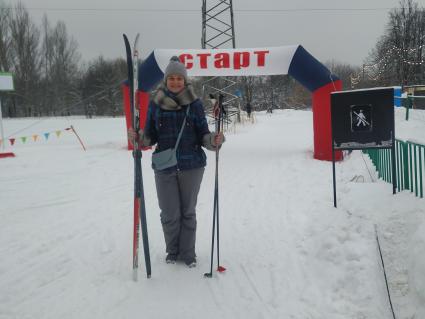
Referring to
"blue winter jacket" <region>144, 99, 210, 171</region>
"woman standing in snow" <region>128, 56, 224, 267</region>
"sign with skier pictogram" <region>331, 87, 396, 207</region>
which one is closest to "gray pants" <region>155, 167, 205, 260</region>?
"woman standing in snow" <region>128, 56, 224, 267</region>

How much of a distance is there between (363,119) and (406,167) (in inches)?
32.1

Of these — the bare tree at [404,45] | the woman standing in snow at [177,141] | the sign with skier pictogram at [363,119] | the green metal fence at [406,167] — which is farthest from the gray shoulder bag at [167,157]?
the bare tree at [404,45]

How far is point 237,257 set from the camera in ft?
13.7

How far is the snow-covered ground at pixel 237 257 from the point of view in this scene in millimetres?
3178

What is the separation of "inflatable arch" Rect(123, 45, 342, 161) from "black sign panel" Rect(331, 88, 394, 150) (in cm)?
405

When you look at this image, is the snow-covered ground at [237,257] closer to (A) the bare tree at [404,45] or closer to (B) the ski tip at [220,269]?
(B) the ski tip at [220,269]

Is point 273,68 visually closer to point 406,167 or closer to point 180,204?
point 406,167

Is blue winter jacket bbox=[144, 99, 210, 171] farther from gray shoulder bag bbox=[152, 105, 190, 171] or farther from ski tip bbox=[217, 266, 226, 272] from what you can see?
ski tip bbox=[217, 266, 226, 272]

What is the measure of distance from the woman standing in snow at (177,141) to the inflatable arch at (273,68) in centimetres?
627

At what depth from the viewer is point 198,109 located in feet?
12.2

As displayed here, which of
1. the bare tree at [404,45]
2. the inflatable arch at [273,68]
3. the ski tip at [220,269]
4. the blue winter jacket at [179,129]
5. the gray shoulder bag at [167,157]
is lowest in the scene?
the ski tip at [220,269]

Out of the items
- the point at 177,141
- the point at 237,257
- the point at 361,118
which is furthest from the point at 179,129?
the point at 361,118

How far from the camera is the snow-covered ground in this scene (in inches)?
125

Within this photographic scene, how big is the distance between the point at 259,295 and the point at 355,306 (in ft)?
2.55
